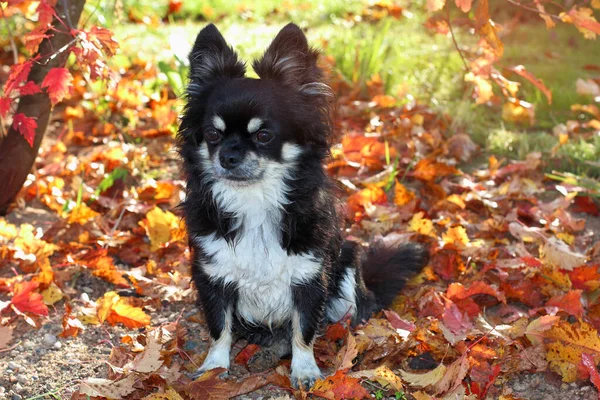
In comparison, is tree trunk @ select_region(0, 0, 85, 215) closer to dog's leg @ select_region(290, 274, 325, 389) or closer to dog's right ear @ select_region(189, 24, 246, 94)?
dog's right ear @ select_region(189, 24, 246, 94)

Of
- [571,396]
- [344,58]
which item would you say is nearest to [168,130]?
[344,58]

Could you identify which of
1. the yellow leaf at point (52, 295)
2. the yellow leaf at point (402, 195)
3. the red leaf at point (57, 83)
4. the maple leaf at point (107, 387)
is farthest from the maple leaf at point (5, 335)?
the yellow leaf at point (402, 195)

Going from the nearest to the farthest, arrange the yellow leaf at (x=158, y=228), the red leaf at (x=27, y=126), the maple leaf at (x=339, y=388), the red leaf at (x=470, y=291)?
the maple leaf at (x=339, y=388) → the red leaf at (x=470, y=291) → the red leaf at (x=27, y=126) → the yellow leaf at (x=158, y=228)

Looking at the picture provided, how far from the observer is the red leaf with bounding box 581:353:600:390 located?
2.99m

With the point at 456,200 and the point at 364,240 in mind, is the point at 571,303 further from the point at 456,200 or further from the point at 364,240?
the point at 364,240

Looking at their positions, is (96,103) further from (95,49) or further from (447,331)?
(447,331)

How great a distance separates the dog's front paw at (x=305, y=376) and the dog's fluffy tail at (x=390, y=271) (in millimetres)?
648

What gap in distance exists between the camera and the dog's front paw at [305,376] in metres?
3.27

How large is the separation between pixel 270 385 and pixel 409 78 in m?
3.81

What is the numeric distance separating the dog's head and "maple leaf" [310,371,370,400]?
34.5 inches

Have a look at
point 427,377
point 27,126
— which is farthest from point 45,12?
point 427,377

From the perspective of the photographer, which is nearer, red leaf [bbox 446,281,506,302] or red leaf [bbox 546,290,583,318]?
red leaf [bbox 546,290,583,318]

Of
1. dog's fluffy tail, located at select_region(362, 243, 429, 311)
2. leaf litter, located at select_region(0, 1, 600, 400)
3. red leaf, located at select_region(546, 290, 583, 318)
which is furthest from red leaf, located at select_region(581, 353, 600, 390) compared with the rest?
dog's fluffy tail, located at select_region(362, 243, 429, 311)

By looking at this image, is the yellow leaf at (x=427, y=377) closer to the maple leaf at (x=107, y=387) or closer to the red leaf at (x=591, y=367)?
the red leaf at (x=591, y=367)
